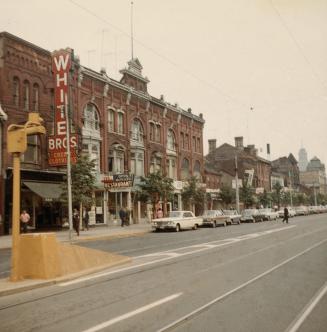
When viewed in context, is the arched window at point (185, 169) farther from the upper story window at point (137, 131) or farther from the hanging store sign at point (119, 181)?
the hanging store sign at point (119, 181)

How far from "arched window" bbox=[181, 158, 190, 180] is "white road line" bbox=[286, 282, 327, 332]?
44.9 metres

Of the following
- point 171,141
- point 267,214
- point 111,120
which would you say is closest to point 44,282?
point 111,120

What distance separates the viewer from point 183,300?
7.93 metres

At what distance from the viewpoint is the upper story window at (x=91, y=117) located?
124ft

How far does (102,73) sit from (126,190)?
1056cm

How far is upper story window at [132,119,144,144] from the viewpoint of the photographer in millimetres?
44656

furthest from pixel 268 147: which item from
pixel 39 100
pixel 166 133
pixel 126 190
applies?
pixel 39 100

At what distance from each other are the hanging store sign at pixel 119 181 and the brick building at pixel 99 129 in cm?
197

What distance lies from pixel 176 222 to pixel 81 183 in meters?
7.64

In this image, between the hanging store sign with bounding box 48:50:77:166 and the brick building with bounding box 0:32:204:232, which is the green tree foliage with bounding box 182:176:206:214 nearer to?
the brick building with bounding box 0:32:204:232

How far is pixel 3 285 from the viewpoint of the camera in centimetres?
927

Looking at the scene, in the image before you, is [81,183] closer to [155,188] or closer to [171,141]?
[155,188]

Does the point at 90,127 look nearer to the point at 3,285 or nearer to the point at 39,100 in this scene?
the point at 39,100

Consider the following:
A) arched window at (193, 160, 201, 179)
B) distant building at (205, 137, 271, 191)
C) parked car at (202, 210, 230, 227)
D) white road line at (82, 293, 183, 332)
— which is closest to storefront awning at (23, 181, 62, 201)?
parked car at (202, 210, 230, 227)
